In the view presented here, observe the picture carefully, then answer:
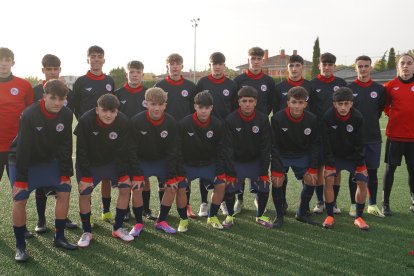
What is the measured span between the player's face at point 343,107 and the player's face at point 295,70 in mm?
777

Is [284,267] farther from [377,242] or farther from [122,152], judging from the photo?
[122,152]

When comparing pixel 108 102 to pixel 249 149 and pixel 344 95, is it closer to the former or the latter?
pixel 249 149

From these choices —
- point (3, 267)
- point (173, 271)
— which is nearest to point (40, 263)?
point (3, 267)

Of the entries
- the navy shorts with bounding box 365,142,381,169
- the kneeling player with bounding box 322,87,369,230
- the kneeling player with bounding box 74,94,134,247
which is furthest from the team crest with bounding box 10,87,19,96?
the navy shorts with bounding box 365,142,381,169

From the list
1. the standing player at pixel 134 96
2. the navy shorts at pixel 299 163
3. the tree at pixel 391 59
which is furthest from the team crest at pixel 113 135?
the tree at pixel 391 59

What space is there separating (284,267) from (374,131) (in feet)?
8.13

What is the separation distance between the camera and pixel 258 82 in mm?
5266

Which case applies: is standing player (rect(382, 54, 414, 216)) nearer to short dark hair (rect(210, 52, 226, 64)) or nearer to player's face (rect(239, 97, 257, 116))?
player's face (rect(239, 97, 257, 116))

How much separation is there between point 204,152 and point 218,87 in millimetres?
1051

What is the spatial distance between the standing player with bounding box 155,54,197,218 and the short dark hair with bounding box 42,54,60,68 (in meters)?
1.22

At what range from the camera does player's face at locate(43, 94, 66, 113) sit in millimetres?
3678

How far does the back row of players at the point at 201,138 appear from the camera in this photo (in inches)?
152

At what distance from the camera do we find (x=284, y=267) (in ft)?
11.2

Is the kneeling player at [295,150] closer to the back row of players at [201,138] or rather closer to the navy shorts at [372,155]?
the back row of players at [201,138]
